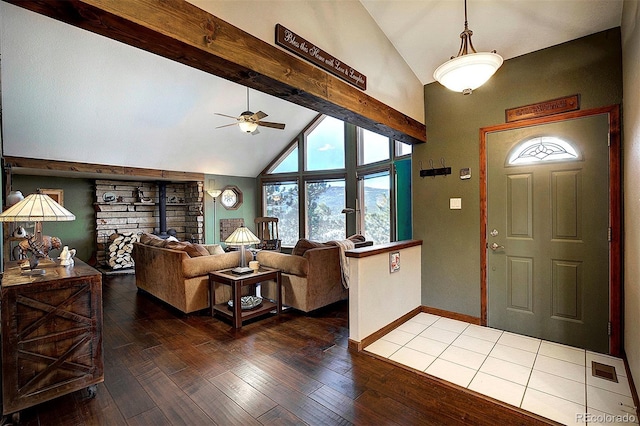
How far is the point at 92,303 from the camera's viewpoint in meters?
2.15

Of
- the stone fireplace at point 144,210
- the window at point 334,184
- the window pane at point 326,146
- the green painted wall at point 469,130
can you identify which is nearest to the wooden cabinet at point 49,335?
the green painted wall at point 469,130

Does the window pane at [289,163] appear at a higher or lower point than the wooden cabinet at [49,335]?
higher

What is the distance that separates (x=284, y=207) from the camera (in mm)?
8531

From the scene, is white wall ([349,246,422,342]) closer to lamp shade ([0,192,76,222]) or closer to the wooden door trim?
the wooden door trim

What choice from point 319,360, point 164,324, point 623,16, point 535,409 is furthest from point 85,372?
point 623,16

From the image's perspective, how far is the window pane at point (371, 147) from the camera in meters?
6.01

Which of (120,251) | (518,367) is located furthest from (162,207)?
(518,367)

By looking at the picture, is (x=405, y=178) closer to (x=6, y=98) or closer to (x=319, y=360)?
(x=319, y=360)

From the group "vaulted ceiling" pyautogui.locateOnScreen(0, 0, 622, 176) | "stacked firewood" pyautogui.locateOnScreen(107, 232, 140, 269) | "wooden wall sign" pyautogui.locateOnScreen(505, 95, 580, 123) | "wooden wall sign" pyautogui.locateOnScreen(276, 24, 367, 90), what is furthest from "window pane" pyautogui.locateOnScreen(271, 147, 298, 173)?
"wooden wall sign" pyautogui.locateOnScreen(505, 95, 580, 123)

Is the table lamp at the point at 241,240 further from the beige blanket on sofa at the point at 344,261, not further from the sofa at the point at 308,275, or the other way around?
the beige blanket on sofa at the point at 344,261

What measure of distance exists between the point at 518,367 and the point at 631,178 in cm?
171

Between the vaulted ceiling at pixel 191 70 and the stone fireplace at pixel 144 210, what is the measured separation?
1090 millimetres

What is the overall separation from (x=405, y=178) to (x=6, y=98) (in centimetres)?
577

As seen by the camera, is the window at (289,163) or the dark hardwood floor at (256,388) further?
the window at (289,163)
